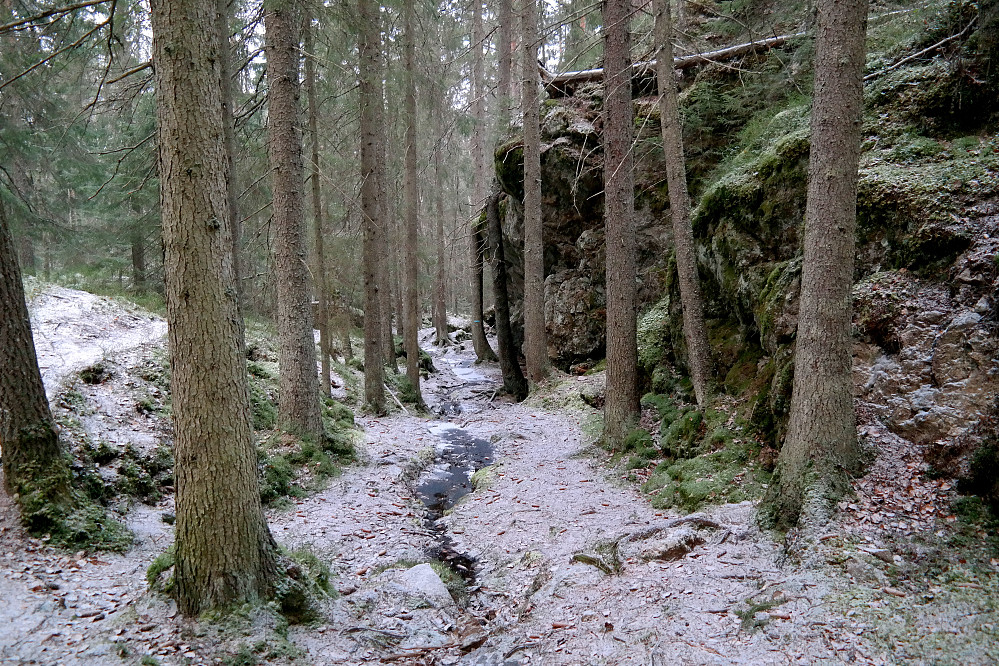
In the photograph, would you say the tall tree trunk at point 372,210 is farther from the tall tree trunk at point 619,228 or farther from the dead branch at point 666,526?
the dead branch at point 666,526

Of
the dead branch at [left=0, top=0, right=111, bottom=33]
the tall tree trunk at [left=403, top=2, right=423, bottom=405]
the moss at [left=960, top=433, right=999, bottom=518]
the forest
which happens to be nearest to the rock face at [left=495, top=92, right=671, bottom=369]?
the forest

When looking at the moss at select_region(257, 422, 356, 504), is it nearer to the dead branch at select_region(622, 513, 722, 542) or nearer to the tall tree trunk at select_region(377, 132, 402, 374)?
the dead branch at select_region(622, 513, 722, 542)

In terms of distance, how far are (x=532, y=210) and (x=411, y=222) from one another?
13.0 feet

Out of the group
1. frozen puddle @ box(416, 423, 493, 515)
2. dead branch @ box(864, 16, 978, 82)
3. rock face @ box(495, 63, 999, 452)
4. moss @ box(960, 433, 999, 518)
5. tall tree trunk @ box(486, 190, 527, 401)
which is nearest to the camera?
moss @ box(960, 433, 999, 518)

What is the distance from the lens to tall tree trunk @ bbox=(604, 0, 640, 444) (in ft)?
29.2

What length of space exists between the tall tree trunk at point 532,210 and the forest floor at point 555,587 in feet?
23.2

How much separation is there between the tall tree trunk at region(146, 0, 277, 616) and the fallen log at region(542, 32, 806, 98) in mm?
8423

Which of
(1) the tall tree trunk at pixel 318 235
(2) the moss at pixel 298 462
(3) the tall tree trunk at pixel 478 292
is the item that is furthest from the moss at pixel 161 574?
(3) the tall tree trunk at pixel 478 292

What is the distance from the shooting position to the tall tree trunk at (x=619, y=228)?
891cm

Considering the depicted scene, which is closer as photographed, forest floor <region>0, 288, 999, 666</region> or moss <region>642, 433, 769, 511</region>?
forest floor <region>0, 288, 999, 666</region>

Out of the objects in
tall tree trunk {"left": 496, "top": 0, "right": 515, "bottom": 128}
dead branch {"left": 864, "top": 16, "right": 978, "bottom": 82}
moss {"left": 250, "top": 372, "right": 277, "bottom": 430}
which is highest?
tall tree trunk {"left": 496, "top": 0, "right": 515, "bottom": 128}

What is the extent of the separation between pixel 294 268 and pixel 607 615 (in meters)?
7.23

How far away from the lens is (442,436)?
12.2m

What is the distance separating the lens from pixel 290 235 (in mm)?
9094
